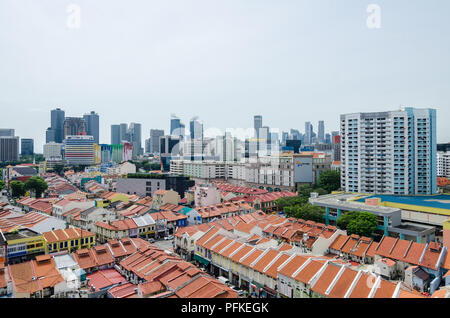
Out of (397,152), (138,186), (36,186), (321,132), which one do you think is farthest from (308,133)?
(36,186)

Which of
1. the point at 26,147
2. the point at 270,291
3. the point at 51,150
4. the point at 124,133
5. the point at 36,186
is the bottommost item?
the point at 270,291

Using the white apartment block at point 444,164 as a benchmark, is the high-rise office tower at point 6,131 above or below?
above

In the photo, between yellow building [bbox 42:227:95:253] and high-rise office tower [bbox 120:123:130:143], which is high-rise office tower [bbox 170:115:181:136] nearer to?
high-rise office tower [bbox 120:123:130:143]

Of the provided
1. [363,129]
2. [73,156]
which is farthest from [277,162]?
[73,156]

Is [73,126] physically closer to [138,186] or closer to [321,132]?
[138,186]

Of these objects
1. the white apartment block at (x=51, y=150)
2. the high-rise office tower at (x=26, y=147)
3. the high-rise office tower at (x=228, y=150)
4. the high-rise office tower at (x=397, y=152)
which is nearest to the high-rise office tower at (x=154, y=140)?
the white apartment block at (x=51, y=150)

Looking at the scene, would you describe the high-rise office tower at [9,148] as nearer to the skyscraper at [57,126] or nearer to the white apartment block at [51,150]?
the white apartment block at [51,150]

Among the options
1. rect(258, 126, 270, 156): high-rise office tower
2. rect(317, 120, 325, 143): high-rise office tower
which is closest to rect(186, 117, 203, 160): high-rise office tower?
rect(258, 126, 270, 156): high-rise office tower
